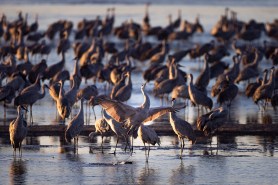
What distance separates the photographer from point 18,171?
13.8 metres

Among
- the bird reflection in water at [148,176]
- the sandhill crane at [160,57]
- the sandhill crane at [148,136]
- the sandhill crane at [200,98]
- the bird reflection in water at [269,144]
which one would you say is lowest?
the bird reflection in water at [148,176]

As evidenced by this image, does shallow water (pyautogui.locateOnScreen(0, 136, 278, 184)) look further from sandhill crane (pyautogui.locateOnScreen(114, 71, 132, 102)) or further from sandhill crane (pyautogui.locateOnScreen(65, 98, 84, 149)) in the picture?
sandhill crane (pyautogui.locateOnScreen(114, 71, 132, 102))

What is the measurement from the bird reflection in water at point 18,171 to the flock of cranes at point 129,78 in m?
0.60

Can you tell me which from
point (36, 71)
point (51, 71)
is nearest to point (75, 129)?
point (36, 71)

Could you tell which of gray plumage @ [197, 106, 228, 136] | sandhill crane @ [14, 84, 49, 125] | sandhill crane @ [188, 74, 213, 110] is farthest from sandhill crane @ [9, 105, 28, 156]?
sandhill crane @ [188, 74, 213, 110]

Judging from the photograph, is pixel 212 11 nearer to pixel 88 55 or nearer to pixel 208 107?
pixel 88 55

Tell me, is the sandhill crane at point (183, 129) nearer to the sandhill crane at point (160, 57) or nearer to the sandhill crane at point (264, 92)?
the sandhill crane at point (264, 92)

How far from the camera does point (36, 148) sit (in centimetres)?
1591

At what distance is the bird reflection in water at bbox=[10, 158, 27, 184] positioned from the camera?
42.7 feet

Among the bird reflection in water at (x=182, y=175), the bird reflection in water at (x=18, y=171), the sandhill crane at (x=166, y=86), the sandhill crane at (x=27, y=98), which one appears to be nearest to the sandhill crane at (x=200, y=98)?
the sandhill crane at (x=166, y=86)

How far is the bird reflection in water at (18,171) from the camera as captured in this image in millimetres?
13023

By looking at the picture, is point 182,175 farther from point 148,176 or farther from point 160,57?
point 160,57

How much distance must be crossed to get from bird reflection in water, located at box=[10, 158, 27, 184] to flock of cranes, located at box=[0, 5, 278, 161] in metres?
0.60

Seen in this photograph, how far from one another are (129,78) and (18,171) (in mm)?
7692
